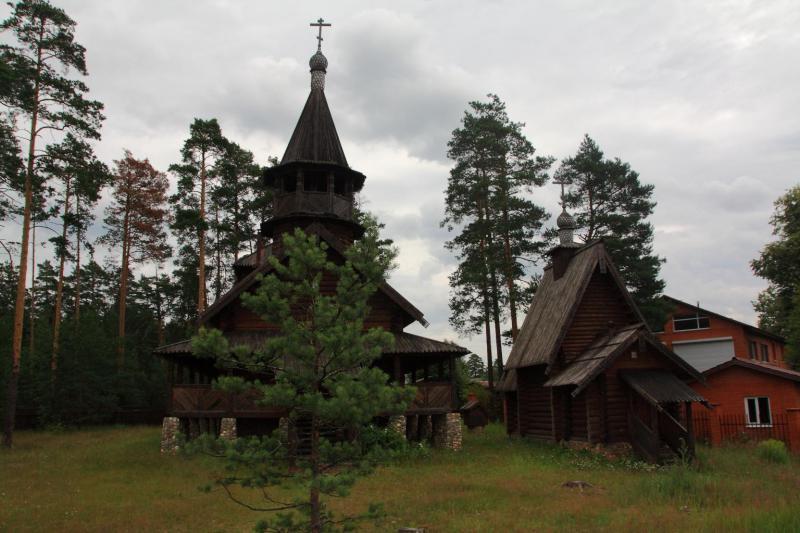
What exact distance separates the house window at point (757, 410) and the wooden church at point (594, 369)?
3.40 meters

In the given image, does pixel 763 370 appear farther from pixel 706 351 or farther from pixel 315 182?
pixel 315 182

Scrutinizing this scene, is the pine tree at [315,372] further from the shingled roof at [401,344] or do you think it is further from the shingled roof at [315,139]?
the shingled roof at [315,139]

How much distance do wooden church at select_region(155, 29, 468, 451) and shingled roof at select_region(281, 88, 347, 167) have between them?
40mm

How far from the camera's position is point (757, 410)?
2133 cm

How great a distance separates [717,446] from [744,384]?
133 inches

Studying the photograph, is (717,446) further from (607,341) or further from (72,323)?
(72,323)

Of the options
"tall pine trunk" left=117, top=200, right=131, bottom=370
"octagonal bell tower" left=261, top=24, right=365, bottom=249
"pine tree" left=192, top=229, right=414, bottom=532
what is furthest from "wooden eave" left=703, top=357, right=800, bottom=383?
"tall pine trunk" left=117, top=200, right=131, bottom=370

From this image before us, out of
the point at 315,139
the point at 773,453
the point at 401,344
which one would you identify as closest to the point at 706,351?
the point at 773,453

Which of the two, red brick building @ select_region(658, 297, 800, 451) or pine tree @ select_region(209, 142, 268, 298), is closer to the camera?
red brick building @ select_region(658, 297, 800, 451)

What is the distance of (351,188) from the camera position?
76.9 feet

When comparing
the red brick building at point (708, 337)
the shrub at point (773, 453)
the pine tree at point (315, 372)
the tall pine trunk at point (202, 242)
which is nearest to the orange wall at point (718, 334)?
the red brick building at point (708, 337)

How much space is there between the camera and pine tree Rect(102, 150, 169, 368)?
3338cm

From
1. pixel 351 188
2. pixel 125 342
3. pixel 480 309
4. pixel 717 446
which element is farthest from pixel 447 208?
pixel 125 342

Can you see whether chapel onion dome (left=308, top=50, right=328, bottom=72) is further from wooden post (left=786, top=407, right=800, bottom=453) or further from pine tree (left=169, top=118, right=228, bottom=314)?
wooden post (left=786, top=407, right=800, bottom=453)
